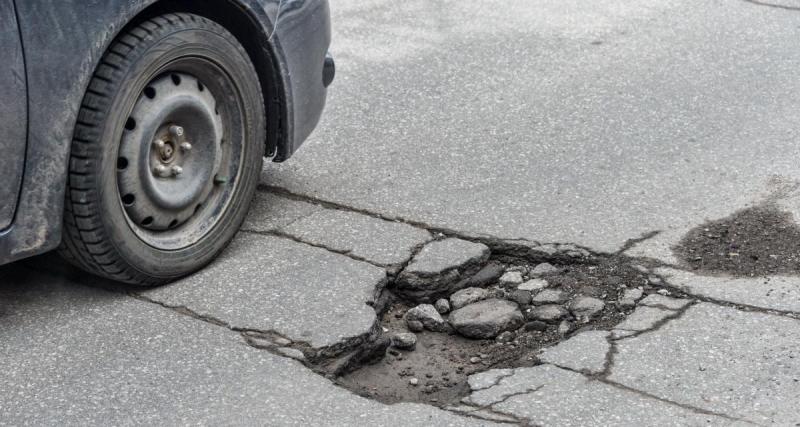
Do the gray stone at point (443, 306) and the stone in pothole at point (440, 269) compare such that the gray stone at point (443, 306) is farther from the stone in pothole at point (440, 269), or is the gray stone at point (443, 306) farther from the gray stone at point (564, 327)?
the gray stone at point (564, 327)

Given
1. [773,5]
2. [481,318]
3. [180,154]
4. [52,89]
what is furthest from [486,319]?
[773,5]

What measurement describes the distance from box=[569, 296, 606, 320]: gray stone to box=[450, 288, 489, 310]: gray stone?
0.33 meters

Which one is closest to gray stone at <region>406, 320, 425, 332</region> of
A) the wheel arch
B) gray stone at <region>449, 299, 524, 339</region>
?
gray stone at <region>449, 299, 524, 339</region>

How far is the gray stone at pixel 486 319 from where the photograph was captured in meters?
3.83

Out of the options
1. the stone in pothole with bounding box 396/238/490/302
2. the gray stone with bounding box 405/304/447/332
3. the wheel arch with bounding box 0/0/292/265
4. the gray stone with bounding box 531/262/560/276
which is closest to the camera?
the wheel arch with bounding box 0/0/292/265

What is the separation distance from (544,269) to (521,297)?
21 cm

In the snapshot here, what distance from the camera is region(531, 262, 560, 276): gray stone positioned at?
4.12 meters

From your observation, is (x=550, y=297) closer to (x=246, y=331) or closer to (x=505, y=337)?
(x=505, y=337)

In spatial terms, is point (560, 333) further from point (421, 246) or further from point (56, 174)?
point (56, 174)

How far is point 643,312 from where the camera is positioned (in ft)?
12.4

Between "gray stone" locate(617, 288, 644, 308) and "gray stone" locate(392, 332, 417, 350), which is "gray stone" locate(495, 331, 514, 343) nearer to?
"gray stone" locate(392, 332, 417, 350)

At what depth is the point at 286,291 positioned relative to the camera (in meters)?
3.86

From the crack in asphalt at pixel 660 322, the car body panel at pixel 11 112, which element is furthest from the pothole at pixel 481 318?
the car body panel at pixel 11 112

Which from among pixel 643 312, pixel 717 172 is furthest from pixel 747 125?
pixel 643 312
